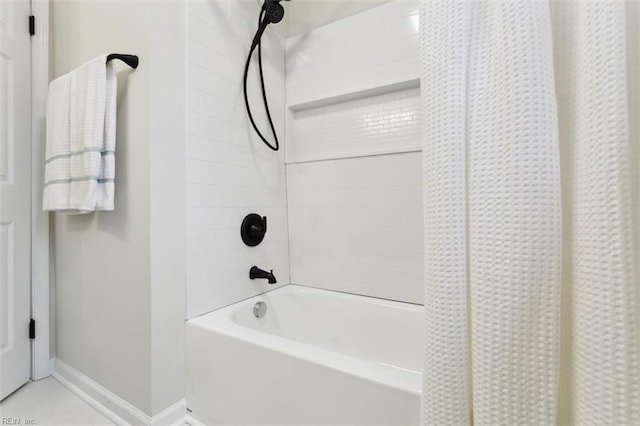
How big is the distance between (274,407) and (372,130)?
1.44m

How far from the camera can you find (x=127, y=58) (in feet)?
3.75

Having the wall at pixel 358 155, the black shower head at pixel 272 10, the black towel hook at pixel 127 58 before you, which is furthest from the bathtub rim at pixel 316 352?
the black shower head at pixel 272 10

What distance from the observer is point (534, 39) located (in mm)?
608

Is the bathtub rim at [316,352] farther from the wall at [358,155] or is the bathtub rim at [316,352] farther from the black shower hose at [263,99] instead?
the black shower hose at [263,99]

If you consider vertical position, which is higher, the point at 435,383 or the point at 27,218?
the point at 27,218

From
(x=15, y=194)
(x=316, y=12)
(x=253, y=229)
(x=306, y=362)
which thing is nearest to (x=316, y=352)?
(x=306, y=362)

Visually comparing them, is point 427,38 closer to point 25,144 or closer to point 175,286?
point 175,286

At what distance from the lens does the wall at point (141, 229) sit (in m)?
1.15

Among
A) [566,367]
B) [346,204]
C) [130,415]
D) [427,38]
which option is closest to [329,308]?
[346,204]

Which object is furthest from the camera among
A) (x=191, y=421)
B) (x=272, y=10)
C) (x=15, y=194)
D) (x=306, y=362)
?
(x=272, y=10)

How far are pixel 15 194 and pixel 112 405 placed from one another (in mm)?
1127

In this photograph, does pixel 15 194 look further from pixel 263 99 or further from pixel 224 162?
pixel 263 99

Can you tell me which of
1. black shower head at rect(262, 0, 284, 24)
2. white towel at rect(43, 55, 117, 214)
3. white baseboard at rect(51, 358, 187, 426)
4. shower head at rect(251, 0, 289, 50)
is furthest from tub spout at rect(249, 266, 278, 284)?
black shower head at rect(262, 0, 284, 24)

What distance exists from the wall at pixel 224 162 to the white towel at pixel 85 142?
30 cm
